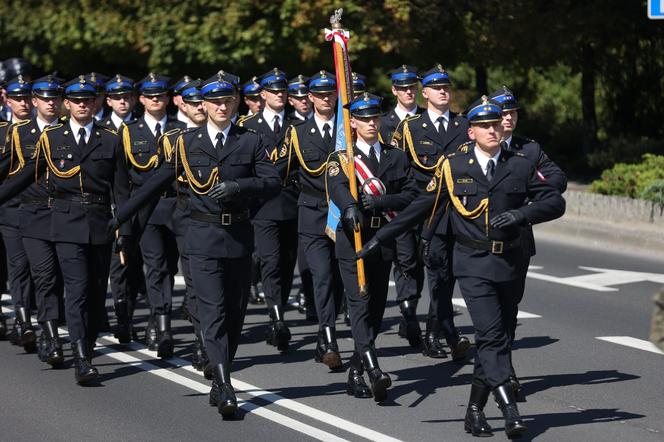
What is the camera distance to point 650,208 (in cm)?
1920

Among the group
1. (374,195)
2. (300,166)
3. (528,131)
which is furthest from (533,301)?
(528,131)

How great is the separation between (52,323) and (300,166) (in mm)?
2409

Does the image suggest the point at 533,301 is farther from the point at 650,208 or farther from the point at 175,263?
the point at 650,208

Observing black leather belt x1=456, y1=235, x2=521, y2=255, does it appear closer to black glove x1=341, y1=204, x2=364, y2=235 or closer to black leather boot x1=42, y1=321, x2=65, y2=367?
black glove x1=341, y1=204, x2=364, y2=235

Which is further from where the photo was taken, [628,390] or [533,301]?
[533,301]

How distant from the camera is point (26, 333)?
12.2 metres

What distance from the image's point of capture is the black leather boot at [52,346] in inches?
451

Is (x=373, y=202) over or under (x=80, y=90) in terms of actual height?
under

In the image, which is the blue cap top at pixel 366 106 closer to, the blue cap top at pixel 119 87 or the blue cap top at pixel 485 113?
the blue cap top at pixel 485 113

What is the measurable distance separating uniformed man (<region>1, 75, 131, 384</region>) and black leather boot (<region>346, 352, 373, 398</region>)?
2.06m

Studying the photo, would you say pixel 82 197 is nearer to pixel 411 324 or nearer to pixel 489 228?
pixel 411 324

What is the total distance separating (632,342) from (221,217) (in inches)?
162

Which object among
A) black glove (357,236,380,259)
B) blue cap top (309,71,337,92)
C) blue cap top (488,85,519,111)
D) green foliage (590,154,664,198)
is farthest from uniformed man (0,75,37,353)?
green foliage (590,154,664,198)

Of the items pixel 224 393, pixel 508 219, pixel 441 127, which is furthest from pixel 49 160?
pixel 508 219
